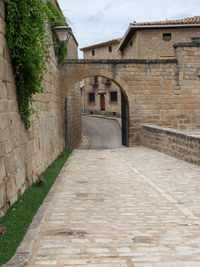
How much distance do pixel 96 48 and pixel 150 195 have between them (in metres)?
38.4

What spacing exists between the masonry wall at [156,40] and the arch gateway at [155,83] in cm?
706

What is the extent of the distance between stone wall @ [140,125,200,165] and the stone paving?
92 cm

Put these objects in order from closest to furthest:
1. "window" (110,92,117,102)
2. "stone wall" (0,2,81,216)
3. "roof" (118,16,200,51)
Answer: "stone wall" (0,2,81,216) → "roof" (118,16,200,51) → "window" (110,92,117,102)

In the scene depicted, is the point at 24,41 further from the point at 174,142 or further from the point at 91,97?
the point at 91,97

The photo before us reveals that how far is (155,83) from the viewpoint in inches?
549

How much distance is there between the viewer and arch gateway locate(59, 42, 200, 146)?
13.6m

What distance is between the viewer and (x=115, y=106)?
37.3 m

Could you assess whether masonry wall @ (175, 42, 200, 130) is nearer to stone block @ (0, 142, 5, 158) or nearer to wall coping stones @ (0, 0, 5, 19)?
wall coping stones @ (0, 0, 5, 19)

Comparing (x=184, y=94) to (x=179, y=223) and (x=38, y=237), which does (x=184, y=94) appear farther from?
(x=38, y=237)

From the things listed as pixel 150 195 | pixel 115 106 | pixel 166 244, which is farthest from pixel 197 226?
pixel 115 106

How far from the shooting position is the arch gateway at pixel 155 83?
536 inches

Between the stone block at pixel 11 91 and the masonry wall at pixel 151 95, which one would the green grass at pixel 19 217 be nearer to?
the stone block at pixel 11 91

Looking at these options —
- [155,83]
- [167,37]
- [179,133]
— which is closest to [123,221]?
[179,133]

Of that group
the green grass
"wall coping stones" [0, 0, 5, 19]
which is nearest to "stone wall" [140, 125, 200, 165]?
the green grass
